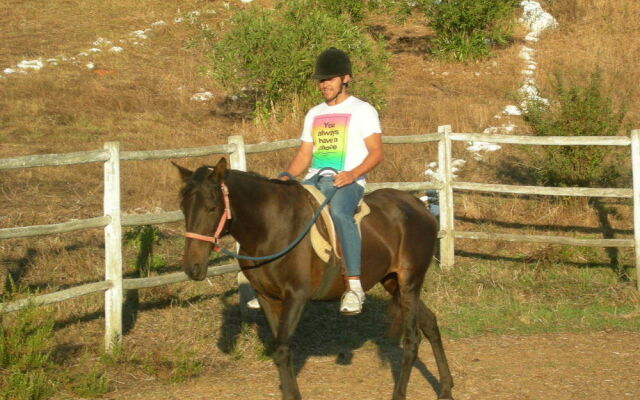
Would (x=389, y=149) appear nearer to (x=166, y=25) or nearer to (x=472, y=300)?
(x=472, y=300)

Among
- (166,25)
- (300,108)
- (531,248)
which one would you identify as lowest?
(531,248)

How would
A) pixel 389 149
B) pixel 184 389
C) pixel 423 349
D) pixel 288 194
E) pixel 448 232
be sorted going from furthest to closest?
pixel 389 149 → pixel 448 232 → pixel 423 349 → pixel 184 389 → pixel 288 194

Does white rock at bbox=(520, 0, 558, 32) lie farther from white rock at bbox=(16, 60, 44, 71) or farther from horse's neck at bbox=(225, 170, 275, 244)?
horse's neck at bbox=(225, 170, 275, 244)

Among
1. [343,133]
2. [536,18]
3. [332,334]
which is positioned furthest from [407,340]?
[536,18]

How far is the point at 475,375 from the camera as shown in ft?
21.7

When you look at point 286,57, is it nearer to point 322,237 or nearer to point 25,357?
point 322,237

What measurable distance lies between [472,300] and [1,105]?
13180 mm

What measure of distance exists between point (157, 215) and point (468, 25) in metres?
18.2

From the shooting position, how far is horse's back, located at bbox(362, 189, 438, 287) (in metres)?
6.01

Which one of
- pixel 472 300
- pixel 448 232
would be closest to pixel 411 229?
pixel 472 300

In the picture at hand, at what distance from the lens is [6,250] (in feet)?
30.0

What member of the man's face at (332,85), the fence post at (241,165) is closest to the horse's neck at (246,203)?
the man's face at (332,85)

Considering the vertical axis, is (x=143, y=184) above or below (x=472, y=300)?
above

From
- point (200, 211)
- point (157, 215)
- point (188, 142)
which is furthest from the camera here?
point (188, 142)
